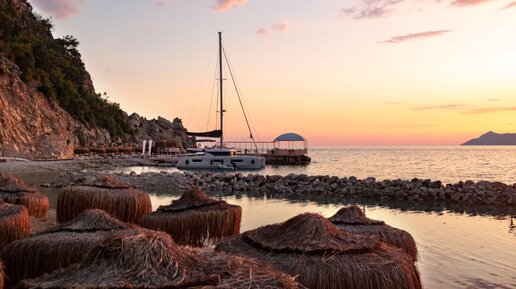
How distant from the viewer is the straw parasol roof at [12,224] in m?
7.96

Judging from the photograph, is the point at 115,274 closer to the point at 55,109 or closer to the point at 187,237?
the point at 187,237

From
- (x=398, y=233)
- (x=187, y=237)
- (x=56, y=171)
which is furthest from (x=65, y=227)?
(x=56, y=171)

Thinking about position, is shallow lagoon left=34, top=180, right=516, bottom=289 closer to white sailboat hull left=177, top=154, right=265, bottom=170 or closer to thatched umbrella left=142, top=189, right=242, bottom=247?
thatched umbrella left=142, top=189, right=242, bottom=247

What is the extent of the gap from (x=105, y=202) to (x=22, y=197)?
2.62 metres

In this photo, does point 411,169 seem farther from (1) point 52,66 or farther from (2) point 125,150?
(1) point 52,66

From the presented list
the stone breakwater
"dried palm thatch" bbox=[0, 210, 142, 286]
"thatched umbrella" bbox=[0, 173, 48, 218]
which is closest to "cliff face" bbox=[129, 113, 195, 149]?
the stone breakwater

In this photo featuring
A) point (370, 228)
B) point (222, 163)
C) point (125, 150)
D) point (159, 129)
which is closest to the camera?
point (370, 228)

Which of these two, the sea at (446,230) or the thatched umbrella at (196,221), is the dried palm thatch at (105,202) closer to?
the thatched umbrella at (196,221)

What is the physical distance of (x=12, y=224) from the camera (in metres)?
8.12

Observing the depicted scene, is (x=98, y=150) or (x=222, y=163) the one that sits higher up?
(x=98, y=150)

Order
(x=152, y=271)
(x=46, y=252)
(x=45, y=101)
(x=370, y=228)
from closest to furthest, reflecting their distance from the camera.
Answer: (x=152, y=271) → (x=46, y=252) → (x=370, y=228) → (x=45, y=101)

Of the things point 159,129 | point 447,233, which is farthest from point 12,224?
point 159,129

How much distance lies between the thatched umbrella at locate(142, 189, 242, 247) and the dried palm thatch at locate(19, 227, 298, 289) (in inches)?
226

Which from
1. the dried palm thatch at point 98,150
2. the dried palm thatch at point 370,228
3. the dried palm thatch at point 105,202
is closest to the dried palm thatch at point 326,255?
the dried palm thatch at point 370,228
